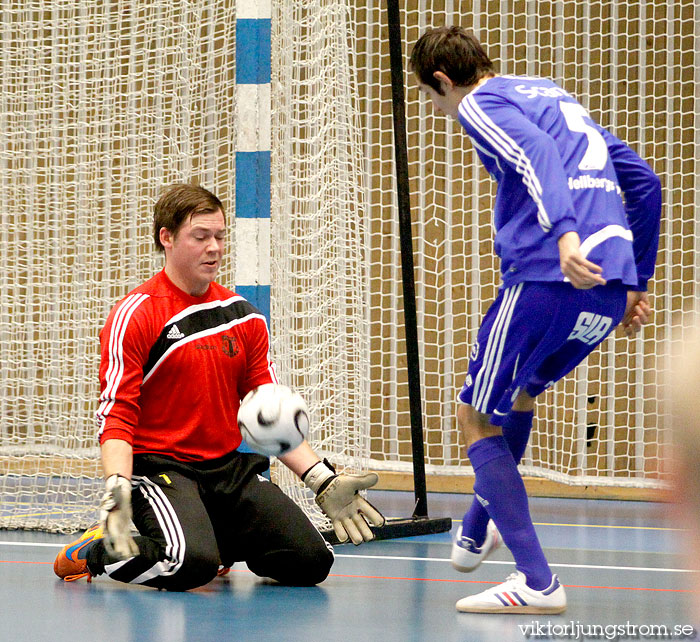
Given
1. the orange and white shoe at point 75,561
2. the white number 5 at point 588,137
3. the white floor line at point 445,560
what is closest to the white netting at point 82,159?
the white floor line at point 445,560

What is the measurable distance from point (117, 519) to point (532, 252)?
1.24 m

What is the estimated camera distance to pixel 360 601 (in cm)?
272

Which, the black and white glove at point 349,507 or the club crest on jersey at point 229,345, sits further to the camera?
the club crest on jersey at point 229,345

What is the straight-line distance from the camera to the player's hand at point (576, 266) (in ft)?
7.29

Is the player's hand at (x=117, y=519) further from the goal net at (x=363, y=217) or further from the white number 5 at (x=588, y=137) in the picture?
the goal net at (x=363, y=217)

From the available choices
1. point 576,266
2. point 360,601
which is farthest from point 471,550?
point 576,266

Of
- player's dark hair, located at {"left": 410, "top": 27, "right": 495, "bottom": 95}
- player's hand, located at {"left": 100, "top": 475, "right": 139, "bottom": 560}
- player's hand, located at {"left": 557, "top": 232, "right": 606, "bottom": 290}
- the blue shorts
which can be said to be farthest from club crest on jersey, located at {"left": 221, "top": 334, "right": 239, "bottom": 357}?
player's hand, located at {"left": 557, "top": 232, "right": 606, "bottom": 290}

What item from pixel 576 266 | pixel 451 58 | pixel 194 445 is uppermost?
pixel 451 58

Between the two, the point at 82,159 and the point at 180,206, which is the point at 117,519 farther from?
the point at 82,159

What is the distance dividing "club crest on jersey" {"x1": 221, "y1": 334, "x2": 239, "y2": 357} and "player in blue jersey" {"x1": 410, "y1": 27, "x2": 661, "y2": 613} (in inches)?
30.6

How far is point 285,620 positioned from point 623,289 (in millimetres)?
1182

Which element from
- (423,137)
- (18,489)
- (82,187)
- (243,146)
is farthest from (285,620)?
(423,137)

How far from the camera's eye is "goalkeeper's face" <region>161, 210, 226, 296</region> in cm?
292

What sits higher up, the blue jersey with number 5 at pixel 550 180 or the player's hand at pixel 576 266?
the blue jersey with number 5 at pixel 550 180
